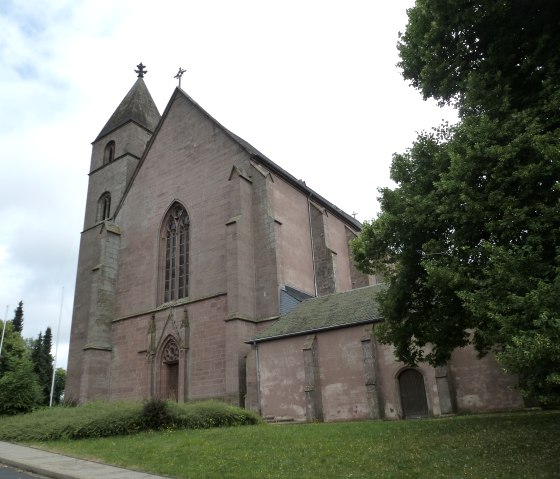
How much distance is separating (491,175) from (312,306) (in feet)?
48.0

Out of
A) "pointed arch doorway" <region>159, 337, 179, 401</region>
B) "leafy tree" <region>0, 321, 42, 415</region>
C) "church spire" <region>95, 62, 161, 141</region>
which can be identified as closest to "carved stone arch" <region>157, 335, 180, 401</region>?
"pointed arch doorway" <region>159, 337, 179, 401</region>

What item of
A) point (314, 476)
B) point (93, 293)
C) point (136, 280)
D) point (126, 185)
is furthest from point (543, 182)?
point (126, 185)

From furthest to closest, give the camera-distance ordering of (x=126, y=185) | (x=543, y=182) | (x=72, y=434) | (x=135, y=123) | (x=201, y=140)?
1. (x=135, y=123)
2. (x=126, y=185)
3. (x=201, y=140)
4. (x=72, y=434)
5. (x=543, y=182)

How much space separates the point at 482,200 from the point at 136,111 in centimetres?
3149

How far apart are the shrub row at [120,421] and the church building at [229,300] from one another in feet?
12.1

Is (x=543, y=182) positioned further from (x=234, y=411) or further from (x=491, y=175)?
(x=234, y=411)

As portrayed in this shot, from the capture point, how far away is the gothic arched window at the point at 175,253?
25.9m

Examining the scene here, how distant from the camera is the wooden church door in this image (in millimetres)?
17359

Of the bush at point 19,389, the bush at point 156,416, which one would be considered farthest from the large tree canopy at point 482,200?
the bush at point 19,389

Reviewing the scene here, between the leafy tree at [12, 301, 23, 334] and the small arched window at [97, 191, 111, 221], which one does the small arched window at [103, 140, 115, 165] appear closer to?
the small arched window at [97, 191, 111, 221]

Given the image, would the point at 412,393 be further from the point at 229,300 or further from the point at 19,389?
the point at 19,389

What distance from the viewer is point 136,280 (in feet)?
90.7

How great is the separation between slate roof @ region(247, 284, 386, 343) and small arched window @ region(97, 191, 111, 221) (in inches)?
674

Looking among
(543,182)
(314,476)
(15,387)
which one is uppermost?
(543,182)
